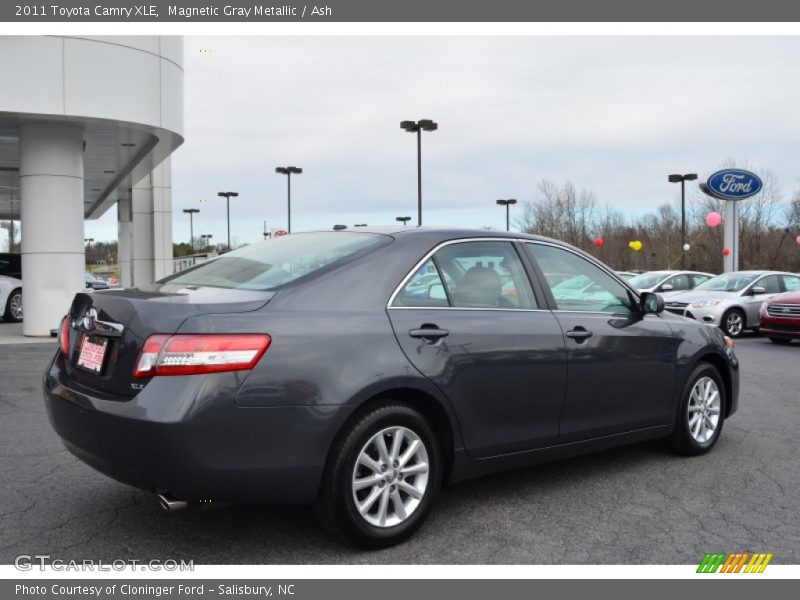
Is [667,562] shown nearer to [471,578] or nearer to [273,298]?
[471,578]

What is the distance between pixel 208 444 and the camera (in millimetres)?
3451

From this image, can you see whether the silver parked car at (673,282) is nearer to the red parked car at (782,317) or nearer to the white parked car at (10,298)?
the red parked car at (782,317)

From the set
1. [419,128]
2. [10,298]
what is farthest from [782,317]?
[419,128]

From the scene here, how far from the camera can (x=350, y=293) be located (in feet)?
13.3

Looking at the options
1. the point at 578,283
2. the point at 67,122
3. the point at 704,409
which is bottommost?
the point at 704,409

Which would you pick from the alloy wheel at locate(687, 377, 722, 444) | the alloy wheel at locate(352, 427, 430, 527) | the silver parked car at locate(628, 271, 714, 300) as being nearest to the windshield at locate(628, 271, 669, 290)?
the silver parked car at locate(628, 271, 714, 300)

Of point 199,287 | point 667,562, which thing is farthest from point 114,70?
point 667,562

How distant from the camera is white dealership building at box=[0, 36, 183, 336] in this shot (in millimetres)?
13609

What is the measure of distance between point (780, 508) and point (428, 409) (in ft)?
7.40

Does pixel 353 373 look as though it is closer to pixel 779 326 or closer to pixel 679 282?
pixel 779 326

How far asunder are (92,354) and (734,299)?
15498 mm

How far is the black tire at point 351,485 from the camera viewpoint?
3.77 metres

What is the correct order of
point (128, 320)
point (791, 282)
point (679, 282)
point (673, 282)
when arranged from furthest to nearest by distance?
point (679, 282) → point (673, 282) → point (791, 282) → point (128, 320)

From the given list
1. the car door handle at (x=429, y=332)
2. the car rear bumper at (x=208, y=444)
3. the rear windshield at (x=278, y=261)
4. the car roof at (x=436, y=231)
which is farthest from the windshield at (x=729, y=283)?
the car rear bumper at (x=208, y=444)
